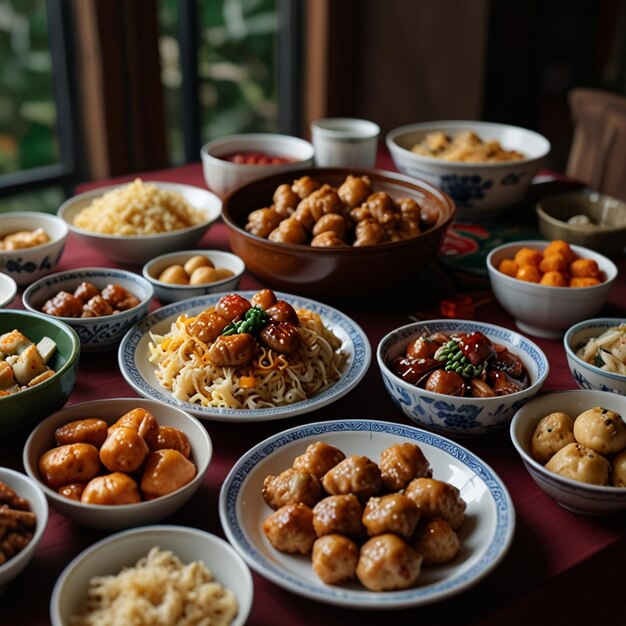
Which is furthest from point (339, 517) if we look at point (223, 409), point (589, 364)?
point (589, 364)

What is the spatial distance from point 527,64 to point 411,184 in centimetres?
303

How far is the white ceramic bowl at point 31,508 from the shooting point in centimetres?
106

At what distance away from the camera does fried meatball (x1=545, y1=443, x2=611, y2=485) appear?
1276mm

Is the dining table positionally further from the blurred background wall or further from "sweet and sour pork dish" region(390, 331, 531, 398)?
the blurred background wall

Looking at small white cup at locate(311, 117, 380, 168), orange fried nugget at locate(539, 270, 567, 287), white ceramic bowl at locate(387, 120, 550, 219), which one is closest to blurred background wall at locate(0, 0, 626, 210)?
small white cup at locate(311, 117, 380, 168)

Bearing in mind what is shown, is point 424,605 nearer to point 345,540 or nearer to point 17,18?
point 345,540

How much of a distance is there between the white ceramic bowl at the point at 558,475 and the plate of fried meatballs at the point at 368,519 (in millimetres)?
87

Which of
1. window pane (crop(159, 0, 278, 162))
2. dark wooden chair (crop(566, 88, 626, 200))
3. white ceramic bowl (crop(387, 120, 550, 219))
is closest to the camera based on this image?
white ceramic bowl (crop(387, 120, 550, 219))

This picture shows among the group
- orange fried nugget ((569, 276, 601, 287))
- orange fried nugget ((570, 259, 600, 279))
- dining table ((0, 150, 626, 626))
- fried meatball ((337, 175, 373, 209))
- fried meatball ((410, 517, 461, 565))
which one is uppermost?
fried meatball ((337, 175, 373, 209))

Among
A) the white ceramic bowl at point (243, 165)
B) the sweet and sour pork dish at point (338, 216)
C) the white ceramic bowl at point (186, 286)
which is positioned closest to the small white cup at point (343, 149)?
the white ceramic bowl at point (243, 165)

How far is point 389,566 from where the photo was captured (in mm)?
1078

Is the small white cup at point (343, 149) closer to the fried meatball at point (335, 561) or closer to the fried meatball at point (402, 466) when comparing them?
the fried meatball at point (402, 466)

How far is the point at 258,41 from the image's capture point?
4.04 meters

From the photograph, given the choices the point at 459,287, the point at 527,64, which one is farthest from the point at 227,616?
the point at 527,64
